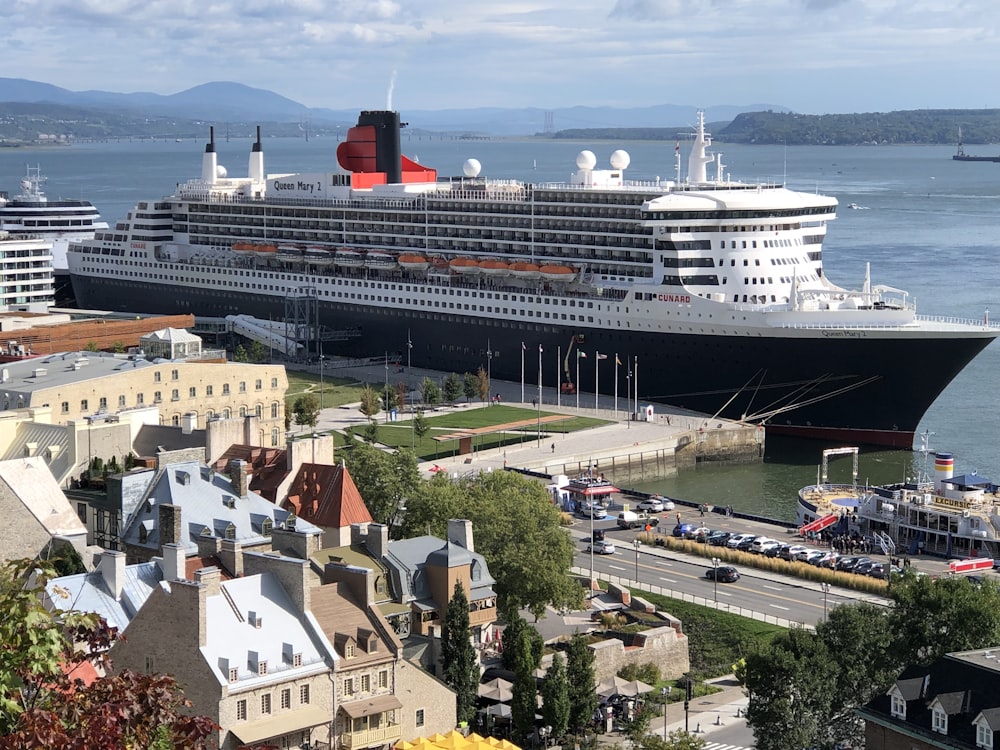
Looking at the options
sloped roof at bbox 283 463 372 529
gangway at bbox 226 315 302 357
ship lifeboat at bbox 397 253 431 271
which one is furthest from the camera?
gangway at bbox 226 315 302 357

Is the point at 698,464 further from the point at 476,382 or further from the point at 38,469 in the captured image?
the point at 38,469

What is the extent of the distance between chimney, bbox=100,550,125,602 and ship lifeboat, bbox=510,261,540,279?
4897cm

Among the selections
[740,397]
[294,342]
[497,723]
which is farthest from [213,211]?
[497,723]

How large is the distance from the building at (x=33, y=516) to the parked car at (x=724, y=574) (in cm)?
1554

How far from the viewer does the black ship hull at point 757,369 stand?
6862cm

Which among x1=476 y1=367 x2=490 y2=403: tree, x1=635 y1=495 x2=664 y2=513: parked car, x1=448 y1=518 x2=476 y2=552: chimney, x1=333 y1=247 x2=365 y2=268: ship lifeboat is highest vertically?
x1=333 y1=247 x2=365 y2=268: ship lifeboat

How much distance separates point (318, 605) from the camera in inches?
1202

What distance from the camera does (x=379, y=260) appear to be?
88.1 m

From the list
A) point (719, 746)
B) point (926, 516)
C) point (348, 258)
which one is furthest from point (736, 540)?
point (348, 258)

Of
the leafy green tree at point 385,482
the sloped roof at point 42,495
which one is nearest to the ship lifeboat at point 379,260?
the leafy green tree at point 385,482

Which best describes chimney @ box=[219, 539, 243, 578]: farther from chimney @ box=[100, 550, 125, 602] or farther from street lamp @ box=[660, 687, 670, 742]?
street lamp @ box=[660, 687, 670, 742]

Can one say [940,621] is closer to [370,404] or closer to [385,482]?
[385,482]

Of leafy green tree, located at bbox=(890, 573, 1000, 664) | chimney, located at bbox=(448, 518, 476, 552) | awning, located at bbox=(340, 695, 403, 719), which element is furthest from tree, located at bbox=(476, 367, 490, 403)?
awning, located at bbox=(340, 695, 403, 719)

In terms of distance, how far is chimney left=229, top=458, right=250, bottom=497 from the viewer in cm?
3734
